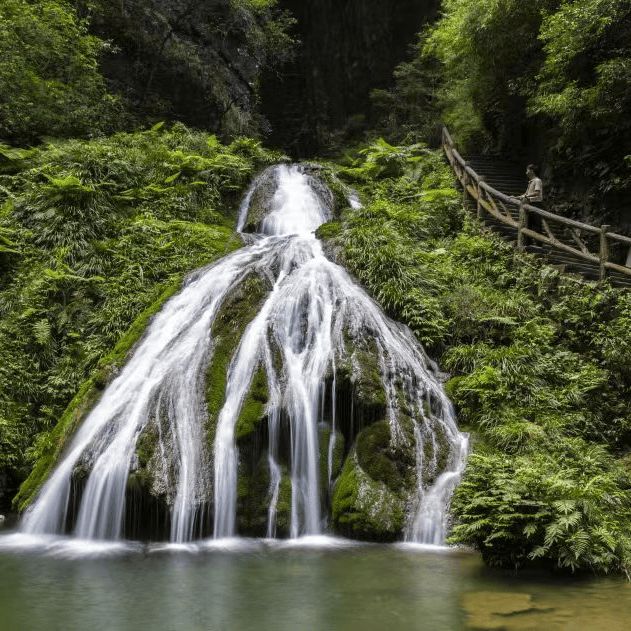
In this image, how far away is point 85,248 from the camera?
39.6 feet

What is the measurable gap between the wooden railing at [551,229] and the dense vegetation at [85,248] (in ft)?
19.8

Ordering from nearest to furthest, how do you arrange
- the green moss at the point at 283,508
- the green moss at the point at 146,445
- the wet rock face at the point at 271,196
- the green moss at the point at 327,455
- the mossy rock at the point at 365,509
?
the mossy rock at the point at 365,509
the green moss at the point at 283,508
the green moss at the point at 146,445
the green moss at the point at 327,455
the wet rock face at the point at 271,196

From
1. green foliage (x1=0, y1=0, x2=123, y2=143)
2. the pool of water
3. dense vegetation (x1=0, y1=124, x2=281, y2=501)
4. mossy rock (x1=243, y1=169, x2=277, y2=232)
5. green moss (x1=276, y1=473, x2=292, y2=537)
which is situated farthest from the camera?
green foliage (x1=0, y1=0, x2=123, y2=143)

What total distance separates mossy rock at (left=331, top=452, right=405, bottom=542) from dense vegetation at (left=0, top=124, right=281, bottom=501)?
392 cm

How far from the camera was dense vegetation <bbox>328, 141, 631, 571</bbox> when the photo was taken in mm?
5438

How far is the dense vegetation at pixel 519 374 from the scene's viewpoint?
544cm

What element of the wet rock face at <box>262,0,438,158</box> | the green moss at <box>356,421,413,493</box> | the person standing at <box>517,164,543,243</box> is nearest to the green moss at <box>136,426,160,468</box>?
the green moss at <box>356,421,413,493</box>

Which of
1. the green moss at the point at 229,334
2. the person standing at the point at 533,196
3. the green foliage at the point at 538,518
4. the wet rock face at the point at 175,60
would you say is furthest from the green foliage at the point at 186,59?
the green foliage at the point at 538,518

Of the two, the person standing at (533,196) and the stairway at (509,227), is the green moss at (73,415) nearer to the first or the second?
the stairway at (509,227)

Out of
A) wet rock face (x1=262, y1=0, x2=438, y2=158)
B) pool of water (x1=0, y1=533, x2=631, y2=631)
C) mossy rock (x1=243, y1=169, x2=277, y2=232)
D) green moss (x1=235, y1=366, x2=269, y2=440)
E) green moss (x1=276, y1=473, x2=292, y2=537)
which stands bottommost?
pool of water (x1=0, y1=533, x2=631, y2=631)

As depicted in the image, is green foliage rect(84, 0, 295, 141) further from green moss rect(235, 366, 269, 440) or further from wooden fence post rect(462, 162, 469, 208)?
green moss rect(235, 366, 269, 440)

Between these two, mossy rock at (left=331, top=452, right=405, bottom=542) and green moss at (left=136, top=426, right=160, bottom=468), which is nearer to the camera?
mossy rock at (left=331, top=452, right=405, bottom=542)

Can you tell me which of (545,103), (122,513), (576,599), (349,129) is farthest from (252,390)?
(349,129)

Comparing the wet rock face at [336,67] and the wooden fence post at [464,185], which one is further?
the wet rock face at [336,67]
